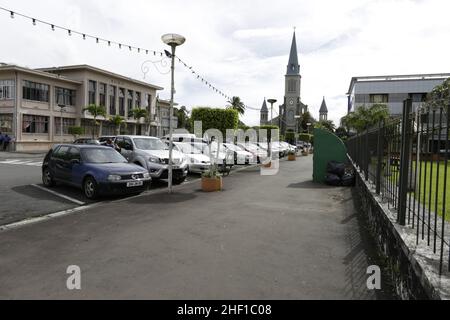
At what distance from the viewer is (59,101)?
38.7 metres

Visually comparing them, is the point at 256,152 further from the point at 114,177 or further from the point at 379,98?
the point at 379,98

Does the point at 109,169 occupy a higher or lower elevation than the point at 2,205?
higher

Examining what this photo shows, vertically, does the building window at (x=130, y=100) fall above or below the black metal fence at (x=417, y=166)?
above

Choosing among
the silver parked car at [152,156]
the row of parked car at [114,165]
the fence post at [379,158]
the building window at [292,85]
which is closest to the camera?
the fence post at [379,158]

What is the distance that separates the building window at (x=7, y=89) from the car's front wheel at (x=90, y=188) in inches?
1172

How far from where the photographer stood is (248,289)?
12.6 ft

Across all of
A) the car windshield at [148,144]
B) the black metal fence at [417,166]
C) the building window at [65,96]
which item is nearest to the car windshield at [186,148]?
the car windshield at [148,144]

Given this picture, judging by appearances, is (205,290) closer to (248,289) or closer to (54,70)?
(248,289)

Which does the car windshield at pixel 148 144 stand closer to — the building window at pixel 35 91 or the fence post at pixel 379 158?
the fence post at pixel 379 158

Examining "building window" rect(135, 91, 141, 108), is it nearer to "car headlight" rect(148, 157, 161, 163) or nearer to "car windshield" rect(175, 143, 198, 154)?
"car windshield" rect(175, 143, 198, 154)

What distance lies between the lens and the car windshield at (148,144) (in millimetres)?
12888

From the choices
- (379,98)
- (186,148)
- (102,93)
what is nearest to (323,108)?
(379,98)
